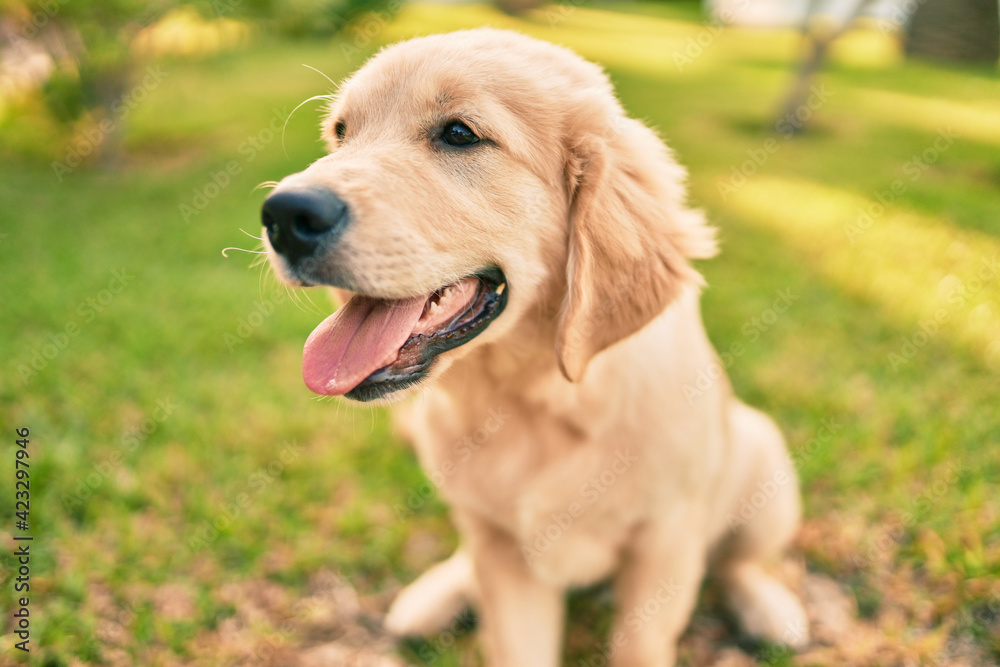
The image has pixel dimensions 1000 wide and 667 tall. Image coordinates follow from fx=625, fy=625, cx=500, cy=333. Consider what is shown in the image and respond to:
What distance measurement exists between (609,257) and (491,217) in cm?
33

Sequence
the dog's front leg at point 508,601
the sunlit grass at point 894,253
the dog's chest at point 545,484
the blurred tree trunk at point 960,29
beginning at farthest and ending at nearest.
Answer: the blurred tree trunk at point 960,29 → the sunlit grass at point 894,253 → the dog's front leg at point 508,601 → the dog's chest at point 545,484

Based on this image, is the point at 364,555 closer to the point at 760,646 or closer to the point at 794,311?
the point at 760,646

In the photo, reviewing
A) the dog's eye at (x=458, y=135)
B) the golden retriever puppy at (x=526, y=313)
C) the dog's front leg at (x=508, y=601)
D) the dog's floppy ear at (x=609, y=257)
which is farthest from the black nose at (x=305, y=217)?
the dog's front leg at (x=508, y=601)

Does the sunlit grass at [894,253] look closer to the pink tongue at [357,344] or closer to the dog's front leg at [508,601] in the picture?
the dog's front leg at [508,601]

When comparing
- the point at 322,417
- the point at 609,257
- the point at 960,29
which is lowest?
the point at 322,417

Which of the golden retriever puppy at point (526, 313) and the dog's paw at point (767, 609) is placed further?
the dog's paw at point (767, 609)

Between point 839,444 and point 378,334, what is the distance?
95.8 inches

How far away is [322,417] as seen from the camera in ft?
10.9

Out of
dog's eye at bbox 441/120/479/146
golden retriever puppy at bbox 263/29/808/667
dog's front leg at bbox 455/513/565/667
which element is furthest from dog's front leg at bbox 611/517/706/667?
dog's eye at bbox 441/120/479/146

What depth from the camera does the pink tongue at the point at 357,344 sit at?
1.57m

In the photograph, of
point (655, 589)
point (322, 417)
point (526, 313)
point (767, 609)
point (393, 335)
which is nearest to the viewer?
point (393, 335)

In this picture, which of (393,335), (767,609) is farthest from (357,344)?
(767,609)

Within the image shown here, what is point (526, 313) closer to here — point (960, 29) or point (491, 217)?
point (491, 217)

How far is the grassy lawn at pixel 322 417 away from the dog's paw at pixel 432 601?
0.09 m
